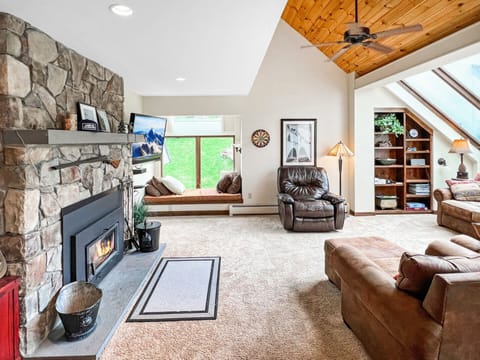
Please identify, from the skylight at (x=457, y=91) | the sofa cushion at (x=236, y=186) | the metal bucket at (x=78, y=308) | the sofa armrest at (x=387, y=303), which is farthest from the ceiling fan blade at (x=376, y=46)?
the sofa cushion at (x=236, y=186)

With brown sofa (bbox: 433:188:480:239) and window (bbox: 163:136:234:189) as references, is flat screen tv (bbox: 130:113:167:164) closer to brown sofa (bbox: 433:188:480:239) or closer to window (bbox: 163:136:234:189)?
window (bbox: 163:136:234:189)

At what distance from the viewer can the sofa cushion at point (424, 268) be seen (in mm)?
1698

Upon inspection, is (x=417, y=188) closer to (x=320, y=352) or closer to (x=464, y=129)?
(x=464, y=129)

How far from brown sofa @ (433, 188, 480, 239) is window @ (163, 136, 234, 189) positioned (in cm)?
437

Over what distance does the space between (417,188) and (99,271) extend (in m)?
6.06

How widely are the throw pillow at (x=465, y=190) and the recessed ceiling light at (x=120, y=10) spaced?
18.3 feet

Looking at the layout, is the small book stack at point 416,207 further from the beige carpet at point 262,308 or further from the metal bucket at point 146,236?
the metal bucket at point 146,236

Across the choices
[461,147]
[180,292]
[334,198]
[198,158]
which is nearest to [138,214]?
[180,292]

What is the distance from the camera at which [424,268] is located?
1731 millimetres

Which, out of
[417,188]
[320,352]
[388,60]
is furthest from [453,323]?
[417,188]

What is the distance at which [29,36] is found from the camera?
2350mm

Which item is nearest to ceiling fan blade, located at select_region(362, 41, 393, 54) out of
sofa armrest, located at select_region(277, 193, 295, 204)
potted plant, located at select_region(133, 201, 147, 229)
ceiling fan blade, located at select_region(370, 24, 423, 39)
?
ceiling fan blade, located at select_region(370, 24, 423, 39)

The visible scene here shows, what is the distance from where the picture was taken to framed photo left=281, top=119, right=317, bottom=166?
660cm

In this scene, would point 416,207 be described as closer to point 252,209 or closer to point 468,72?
point 468,72
